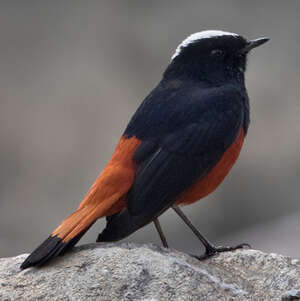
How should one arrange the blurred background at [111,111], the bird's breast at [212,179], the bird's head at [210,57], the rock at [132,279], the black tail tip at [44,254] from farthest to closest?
the blurred background at [111,111] < the bird's head at [210,57] < the bird's breast at [212,179] < the black tail tip at [44,254] < the rock at [132,279]

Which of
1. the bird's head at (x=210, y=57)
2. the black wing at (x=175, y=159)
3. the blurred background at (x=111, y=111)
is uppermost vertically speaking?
the bird's head at (x=210, y=57)

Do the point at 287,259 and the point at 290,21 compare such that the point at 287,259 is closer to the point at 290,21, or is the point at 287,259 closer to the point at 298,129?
the point at 298,129

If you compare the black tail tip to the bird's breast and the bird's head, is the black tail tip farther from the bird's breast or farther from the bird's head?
the bird's head

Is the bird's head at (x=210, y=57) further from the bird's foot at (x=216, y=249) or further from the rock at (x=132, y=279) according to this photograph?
the rock at (x=132, y=279)

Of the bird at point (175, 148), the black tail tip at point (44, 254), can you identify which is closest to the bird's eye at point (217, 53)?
the bird at point (175, 148)

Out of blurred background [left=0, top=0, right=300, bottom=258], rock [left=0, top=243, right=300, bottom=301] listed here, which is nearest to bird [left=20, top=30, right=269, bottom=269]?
rock [left=0, top=243, right=300, bottom=301]

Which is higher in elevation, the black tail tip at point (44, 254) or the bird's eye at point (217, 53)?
the bird's eye at point (217, 53)

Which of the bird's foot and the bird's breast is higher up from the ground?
the bird's breast
